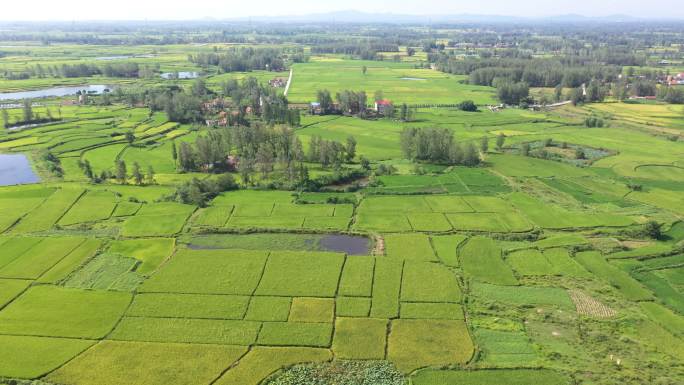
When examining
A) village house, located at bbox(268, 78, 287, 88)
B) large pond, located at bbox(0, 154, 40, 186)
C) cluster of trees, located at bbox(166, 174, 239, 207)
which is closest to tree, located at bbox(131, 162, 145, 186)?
cluster of trees, located at bbox(166, 174, 239, 207)

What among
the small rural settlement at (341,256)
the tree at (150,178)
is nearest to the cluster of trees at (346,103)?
the small rural settlement at (341,256)

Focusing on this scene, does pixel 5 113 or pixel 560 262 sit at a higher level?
pixel 5 113

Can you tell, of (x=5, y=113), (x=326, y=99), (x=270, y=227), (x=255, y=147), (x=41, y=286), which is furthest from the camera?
(x=326, y=99)

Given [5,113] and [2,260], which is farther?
[5,113]

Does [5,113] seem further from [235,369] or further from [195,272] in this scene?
[235,369]

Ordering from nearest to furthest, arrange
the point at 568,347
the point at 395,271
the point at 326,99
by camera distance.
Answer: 1. the point at 568,347
2. the point at 395,271
3. the point at 326,99

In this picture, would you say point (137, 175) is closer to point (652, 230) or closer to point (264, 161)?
point (264, 161)

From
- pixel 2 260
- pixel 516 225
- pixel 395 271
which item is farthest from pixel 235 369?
pixel 516 225
